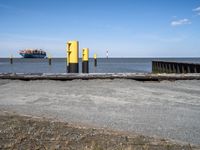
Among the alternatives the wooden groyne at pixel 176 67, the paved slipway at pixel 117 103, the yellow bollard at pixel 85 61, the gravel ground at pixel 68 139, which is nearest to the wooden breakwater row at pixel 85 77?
the paved slipway at pixel 117 103

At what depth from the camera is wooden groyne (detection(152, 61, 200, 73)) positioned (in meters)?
16.5

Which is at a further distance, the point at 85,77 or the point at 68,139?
the point at 85,77

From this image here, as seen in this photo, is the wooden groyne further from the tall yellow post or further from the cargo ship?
the cargo ship

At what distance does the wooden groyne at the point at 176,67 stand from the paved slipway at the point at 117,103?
9186 millimetres

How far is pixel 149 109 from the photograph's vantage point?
15.2 feet

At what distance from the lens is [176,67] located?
21891 mm

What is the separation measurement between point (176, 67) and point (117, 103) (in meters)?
17.8

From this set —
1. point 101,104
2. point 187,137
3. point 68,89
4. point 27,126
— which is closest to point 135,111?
point 101,104

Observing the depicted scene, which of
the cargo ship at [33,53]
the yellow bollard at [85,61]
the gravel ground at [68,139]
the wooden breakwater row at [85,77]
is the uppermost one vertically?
the cargo ship at [33,53]

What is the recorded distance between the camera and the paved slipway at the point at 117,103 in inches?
146

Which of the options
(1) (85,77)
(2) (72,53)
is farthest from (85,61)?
(1) (85,77)

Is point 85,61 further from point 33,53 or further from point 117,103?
point 33,53

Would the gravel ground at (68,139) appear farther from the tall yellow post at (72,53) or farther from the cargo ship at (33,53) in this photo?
the cargo ship at (33,53)

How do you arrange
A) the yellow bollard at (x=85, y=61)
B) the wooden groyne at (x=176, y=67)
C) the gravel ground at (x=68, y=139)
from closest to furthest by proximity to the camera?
the gravel ground at (x=68, y=139), the yellow bollard at (x=85, y=61), the wooden groyne at (x=176, y=67)
